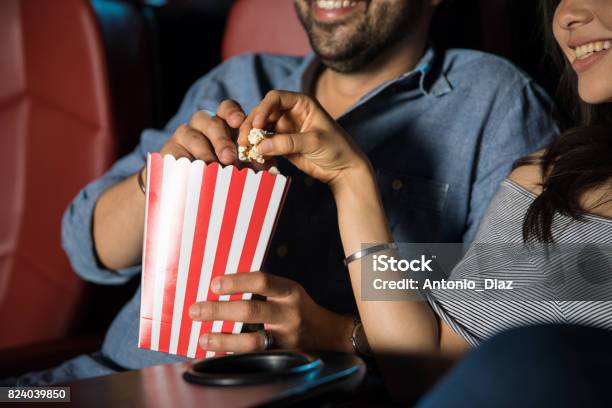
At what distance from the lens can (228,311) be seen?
1014mm

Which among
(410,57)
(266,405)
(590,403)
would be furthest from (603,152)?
(266,405)

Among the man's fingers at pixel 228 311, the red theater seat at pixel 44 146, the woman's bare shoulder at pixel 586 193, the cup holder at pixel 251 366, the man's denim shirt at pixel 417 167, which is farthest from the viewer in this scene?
the red theater seat at pixel 44 146

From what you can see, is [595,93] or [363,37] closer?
[595,93]

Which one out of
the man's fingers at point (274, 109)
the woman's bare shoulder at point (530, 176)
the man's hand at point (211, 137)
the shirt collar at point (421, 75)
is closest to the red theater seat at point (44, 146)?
the shirt collar at point (421, 75)

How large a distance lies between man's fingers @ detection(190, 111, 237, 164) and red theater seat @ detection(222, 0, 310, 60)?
72 centimetres

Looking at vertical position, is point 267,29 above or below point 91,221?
above

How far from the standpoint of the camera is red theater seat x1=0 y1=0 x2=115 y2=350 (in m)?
1.78

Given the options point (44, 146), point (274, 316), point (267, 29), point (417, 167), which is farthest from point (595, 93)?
point (44, 146)

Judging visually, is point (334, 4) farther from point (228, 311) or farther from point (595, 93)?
point (228, 311)

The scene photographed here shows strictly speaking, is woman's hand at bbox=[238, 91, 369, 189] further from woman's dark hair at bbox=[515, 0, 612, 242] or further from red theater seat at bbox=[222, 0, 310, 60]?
red theater seat at bbox=[222, 0, 310, 60]

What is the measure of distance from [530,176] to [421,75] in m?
0.38

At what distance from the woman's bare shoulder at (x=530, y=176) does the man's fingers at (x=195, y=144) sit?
0.52 m

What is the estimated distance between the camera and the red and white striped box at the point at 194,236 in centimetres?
101

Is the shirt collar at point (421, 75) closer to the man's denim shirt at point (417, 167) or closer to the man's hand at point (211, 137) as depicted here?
the man's denim shirt at point (417, 167)
